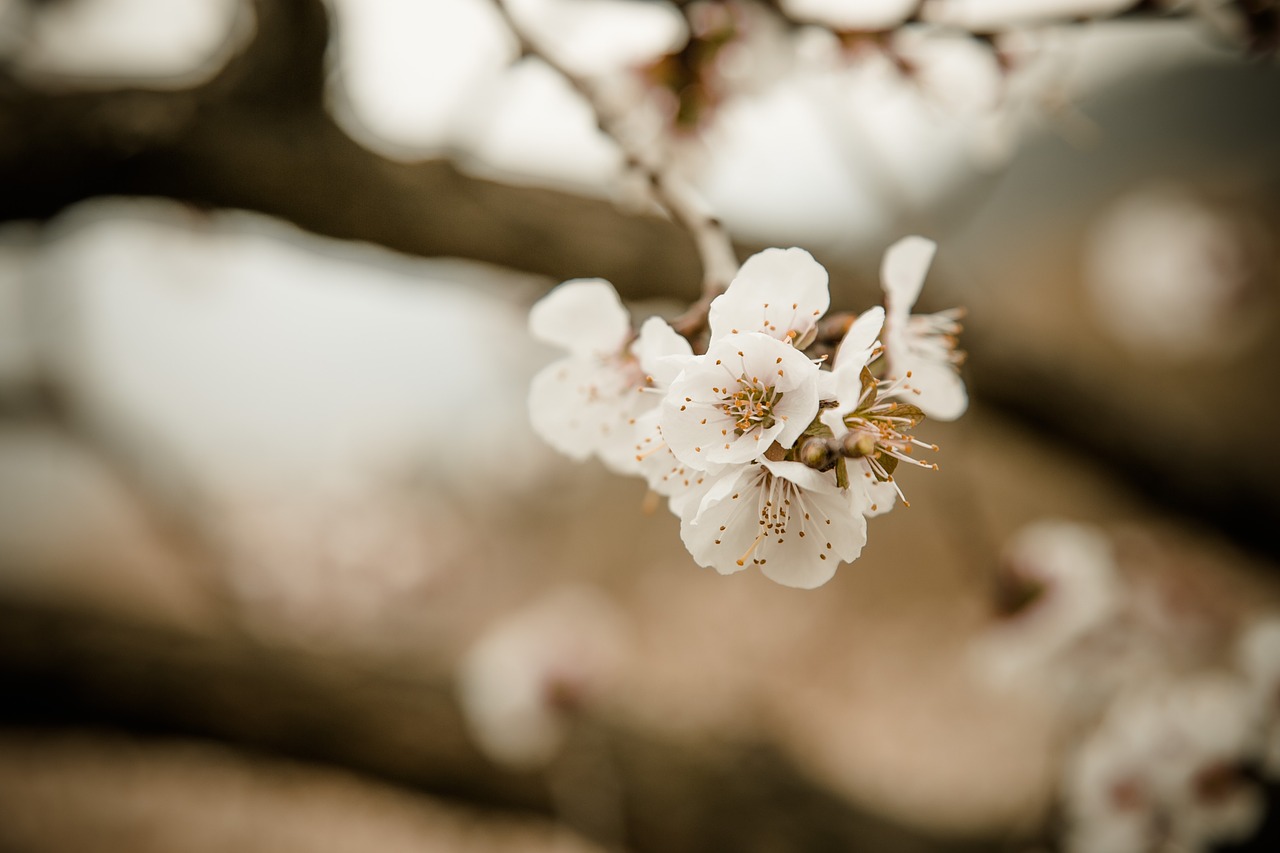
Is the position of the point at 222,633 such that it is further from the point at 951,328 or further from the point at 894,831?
the point at 951,328

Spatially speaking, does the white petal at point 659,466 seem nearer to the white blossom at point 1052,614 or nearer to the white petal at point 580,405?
the white petal at point 580,405

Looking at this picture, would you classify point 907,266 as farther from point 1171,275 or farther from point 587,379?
point 1171,275

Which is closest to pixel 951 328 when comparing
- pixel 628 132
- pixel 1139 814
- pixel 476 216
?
pixel 628 132

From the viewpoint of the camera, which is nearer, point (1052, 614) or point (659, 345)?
point (659, 345)

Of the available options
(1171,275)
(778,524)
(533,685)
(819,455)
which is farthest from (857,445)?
(1171,275)

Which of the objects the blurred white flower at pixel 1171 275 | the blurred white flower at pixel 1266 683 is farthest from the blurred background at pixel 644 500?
the blurred white flower at pixel 1171 275

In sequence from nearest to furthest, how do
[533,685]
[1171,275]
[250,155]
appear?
[250,155] → [533,685] → [1171,275]
